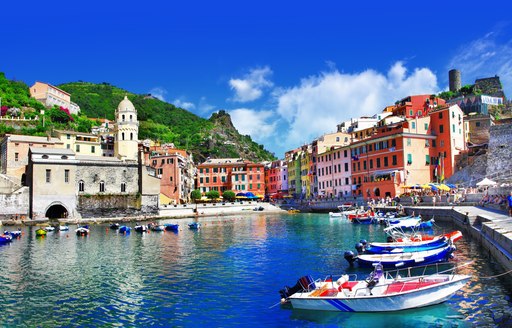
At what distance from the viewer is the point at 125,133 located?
89312 millimetres

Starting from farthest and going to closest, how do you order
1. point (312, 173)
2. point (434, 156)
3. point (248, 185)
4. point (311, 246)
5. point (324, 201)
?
1. point (248, 185)
2. point (312, 173)
3. point (324, 201)
4. point (434, 156)
5. point (311, 246)

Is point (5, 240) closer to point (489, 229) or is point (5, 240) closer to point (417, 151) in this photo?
point (489, 229)

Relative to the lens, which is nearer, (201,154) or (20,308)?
(20,308)

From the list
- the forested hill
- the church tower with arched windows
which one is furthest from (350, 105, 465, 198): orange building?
the forested hill

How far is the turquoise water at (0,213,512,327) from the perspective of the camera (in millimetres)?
15117

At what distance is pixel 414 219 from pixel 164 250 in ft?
83.8

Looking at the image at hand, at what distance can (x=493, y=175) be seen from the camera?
181 ft

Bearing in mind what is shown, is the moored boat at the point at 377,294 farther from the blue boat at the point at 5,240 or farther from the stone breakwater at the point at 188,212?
the stone breakwater at the point at 188,212

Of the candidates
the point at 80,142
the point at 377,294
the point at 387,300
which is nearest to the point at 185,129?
the point at 80,142

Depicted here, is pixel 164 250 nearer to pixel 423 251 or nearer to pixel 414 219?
pixel 423 251

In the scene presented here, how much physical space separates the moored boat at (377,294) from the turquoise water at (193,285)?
0.33 meters

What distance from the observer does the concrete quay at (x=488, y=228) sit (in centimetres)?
1934

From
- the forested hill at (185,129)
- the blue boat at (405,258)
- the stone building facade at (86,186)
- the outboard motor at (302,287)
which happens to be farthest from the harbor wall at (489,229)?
the forested hill at (185,129)

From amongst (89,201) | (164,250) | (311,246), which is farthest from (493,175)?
(89,201)
